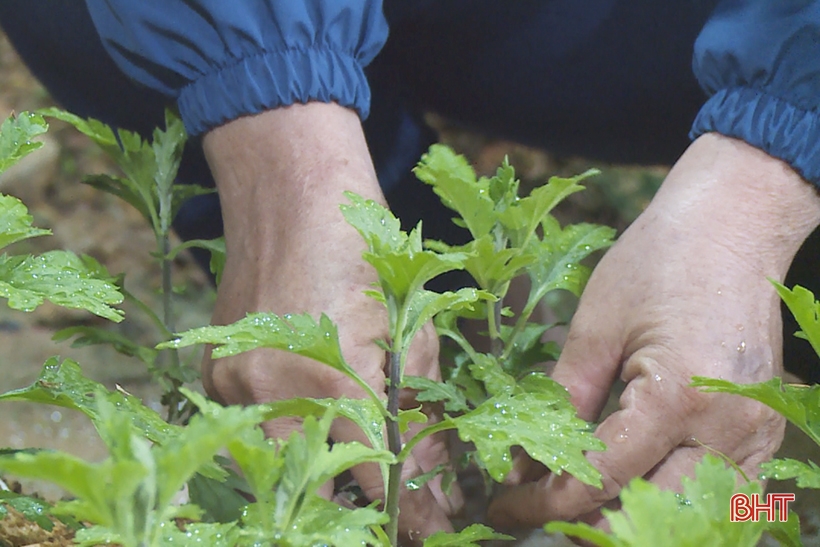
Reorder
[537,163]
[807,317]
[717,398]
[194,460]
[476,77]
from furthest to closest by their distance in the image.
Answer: [537,163] < [476,77] < [717,398] < [807,317] < [194,460]

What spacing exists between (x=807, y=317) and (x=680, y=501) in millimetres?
213

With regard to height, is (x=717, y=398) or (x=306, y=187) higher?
(x=306, y=187)

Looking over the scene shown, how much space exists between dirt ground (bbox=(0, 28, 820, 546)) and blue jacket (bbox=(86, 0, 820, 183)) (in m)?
0.74

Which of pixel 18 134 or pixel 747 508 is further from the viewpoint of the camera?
pixel 18 134

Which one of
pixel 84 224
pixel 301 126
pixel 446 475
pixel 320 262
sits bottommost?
pixel 84 224

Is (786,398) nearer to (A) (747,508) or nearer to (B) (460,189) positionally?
(A) (747,508)

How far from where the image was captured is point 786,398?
1.99 feet

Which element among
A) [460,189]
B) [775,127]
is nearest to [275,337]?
[460,189]

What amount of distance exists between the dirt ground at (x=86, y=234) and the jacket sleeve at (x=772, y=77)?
2.40 ft

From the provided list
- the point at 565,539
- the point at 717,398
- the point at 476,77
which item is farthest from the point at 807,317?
the point at 476,77

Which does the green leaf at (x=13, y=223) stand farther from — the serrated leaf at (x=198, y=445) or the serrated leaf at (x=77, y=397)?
the serrated leaf at (x=198, y=445)

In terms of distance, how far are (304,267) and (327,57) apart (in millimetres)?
271

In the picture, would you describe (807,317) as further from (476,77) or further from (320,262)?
(476,77)

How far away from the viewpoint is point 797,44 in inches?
33.2
